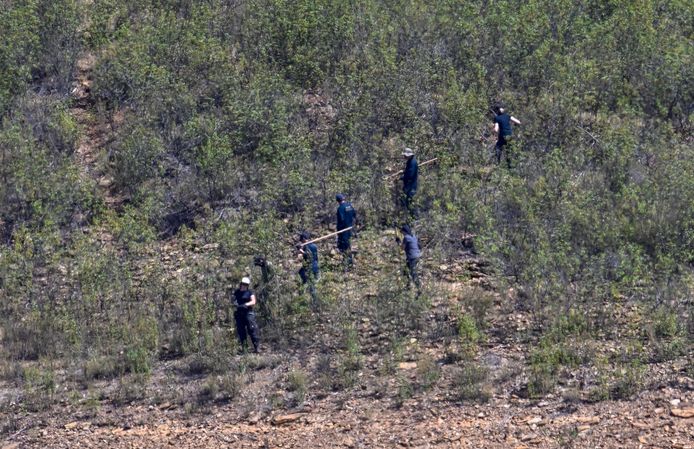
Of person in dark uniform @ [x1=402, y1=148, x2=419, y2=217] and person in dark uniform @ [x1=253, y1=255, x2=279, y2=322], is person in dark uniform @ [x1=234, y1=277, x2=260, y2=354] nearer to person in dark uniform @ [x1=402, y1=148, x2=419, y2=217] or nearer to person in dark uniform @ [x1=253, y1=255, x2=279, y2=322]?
person in dark uniform @ [x1=253, y1=255, x2=279, y2=322]

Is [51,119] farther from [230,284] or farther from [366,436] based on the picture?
[366,436]

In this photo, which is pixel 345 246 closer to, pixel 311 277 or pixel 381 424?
pixel 311 277

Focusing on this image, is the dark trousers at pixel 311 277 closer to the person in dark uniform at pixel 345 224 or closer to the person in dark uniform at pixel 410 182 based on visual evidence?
the person in dark uniform at pixel 345 224

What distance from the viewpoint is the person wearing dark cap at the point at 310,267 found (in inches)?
540

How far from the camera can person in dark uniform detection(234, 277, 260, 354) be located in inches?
519

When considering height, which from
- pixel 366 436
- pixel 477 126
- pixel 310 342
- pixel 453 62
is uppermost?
pixel 453 62

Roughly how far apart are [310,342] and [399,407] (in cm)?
175

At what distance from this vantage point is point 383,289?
13.6 metres

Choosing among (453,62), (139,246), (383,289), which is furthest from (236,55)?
(383,289)

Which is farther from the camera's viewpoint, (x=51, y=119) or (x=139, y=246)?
(x=51, y=119)

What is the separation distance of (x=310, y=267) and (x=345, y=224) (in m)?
1.05

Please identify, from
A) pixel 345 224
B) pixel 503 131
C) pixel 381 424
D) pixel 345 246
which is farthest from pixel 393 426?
pixel 503 131

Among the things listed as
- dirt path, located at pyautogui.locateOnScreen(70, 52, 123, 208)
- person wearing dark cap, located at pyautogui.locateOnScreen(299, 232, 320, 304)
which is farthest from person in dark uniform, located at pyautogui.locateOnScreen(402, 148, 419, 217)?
dirt path, located at pyautogui.locateOnScreen(70, 52, 123, 208)

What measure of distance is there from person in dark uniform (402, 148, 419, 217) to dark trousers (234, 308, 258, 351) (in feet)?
10.4
